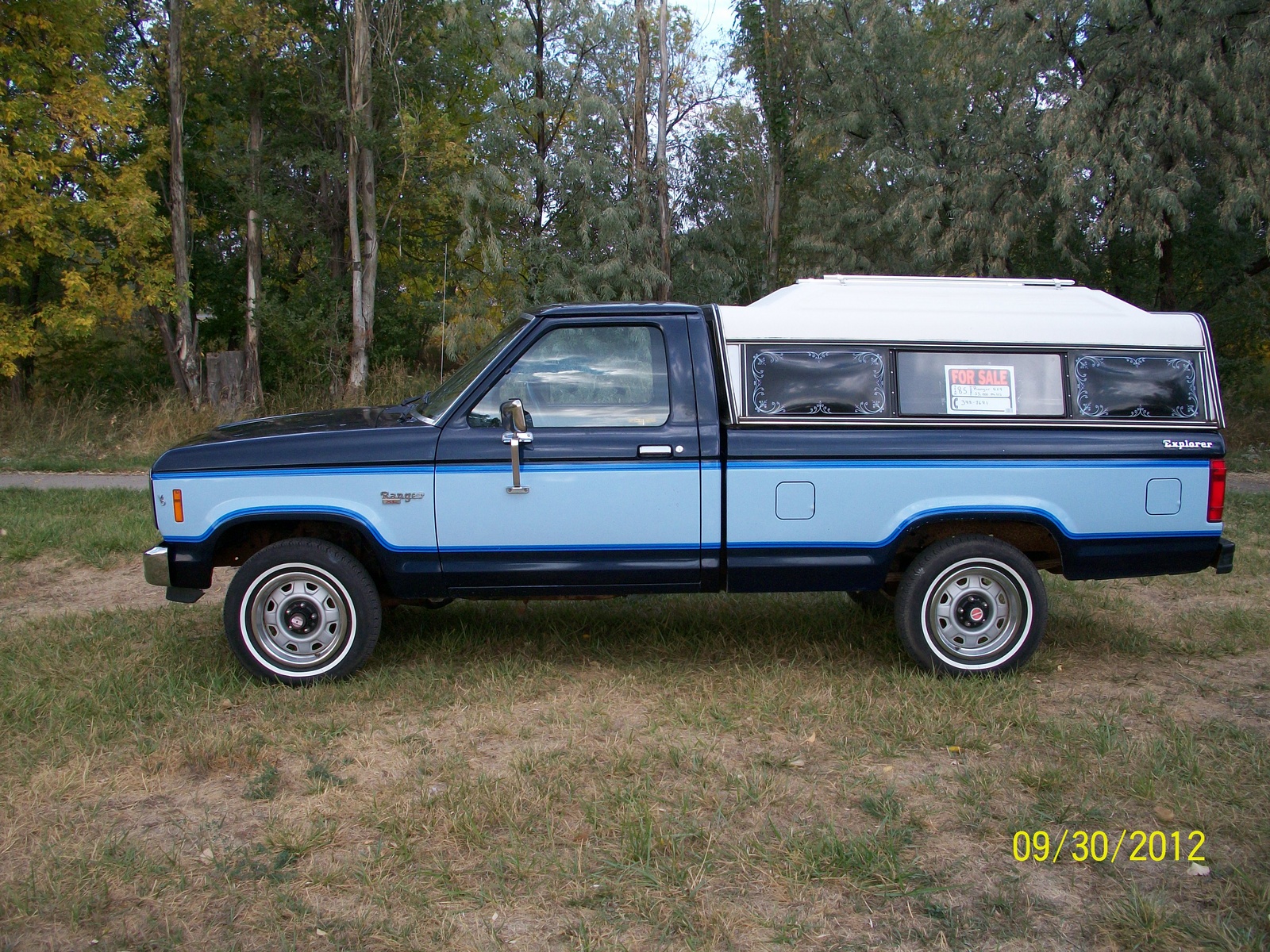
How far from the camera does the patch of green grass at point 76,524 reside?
8.32 metres

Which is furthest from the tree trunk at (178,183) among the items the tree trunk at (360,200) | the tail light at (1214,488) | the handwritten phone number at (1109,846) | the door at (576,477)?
the handwritten phone number at (1109,846)

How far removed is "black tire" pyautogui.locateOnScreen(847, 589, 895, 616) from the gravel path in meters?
7.41

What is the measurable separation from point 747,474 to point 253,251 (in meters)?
17.6

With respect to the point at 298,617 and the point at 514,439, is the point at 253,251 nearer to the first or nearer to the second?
the point at 298,617

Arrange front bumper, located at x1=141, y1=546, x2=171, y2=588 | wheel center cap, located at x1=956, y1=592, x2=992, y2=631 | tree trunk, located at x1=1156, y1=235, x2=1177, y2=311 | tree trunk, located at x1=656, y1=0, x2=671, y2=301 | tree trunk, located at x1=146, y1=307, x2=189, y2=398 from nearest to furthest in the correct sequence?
front bumper, located at x1=141, y1=546, x2=171, y2=588, wheel center cap, located at x1=956, y1=592, x2=992, y2=631, tree trunk, located at x1=1156, y1=235, x2=1177, y2=311, tree trunk, located at x1=146, y1=307, x2=189, y2=398, tree trunk, located at x1=656, y1=0, x2=671, y2=301

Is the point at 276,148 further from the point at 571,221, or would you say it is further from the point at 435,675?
the point at 435,675

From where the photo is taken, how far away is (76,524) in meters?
9.14

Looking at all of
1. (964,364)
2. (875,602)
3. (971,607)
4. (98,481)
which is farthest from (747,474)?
(98,481)

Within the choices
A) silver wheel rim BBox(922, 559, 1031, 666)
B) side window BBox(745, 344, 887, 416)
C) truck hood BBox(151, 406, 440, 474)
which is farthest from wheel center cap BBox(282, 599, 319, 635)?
silver wheel rim BBox(922, 559, 1031, 666)

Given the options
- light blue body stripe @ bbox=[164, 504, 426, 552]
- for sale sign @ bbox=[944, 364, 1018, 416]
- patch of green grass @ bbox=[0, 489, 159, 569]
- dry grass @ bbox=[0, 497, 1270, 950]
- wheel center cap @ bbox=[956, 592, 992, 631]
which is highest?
for sale sign @ bbox=[944, 364, 1018, 416]

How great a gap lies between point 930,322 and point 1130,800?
2517mm

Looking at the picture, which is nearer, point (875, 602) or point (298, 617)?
point (298, 617)

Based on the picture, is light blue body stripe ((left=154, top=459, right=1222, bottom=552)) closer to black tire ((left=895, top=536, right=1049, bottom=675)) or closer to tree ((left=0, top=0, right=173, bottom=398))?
black tire ((left=895, top=536, right=1049, bottom=675))

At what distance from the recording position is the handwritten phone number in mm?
3580
